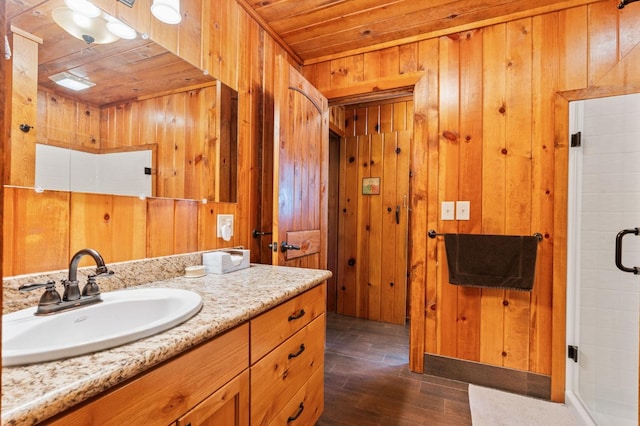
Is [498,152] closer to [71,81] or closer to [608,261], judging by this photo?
[608,261]

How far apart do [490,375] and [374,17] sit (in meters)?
2.48

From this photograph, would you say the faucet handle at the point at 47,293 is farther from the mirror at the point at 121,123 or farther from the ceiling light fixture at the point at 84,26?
the ceiling light fixture at the point at 84,26

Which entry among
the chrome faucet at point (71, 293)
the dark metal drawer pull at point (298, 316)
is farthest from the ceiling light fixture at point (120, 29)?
the dark metal drawer pull at point (298, 316)

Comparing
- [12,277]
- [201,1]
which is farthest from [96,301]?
[201,1]

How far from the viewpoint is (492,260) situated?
6.07ft

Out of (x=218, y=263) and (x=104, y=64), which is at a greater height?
(x=104, y=64)

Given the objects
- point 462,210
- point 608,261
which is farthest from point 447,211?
point 608,261

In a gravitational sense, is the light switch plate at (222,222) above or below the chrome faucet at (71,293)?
above

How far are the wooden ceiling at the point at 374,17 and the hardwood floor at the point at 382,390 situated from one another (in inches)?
94.1

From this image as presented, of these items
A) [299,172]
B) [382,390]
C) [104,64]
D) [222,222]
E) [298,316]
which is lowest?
[382,390]

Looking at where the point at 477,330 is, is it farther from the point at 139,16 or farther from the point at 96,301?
the point at 139,16

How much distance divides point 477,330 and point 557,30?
1.96m

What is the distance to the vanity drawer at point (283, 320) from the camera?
3.13 feet

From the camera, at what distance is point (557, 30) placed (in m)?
1.80
